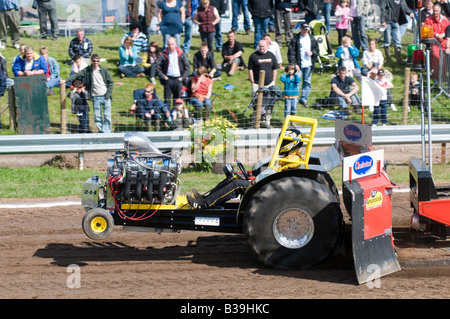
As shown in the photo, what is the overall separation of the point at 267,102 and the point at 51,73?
521 centimetres

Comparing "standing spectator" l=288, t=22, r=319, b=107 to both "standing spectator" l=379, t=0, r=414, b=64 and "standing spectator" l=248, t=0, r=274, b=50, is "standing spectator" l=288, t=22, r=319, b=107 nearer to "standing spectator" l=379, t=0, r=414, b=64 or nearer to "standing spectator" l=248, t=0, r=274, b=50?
"standing spectator" l=248, t=0, r=274, b=50

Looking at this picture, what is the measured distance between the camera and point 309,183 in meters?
7.35

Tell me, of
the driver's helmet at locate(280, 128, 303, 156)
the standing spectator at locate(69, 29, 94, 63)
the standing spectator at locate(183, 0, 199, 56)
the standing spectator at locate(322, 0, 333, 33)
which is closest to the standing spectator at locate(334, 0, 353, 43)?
the standing spectator at locate(322, 0, 333, 33)

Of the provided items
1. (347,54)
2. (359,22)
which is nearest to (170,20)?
(347,54)

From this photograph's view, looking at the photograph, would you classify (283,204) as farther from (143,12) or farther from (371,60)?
(143,12)

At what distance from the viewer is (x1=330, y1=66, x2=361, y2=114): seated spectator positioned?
1541cm

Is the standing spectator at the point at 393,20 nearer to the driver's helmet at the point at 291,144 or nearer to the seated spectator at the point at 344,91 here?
the seated spectator at the point at 344,91

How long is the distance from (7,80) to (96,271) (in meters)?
8.99

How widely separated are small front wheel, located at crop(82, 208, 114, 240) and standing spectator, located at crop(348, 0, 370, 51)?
41.0 feet

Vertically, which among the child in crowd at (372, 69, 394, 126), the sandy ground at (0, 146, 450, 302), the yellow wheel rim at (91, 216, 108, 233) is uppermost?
the child in crowd at (372, 69, 394, 126)

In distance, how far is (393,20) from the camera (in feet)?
61.8

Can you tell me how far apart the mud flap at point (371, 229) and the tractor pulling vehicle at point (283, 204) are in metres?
0.01

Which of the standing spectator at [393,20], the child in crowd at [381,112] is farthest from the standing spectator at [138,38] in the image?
the standing spectator at [393,20]
